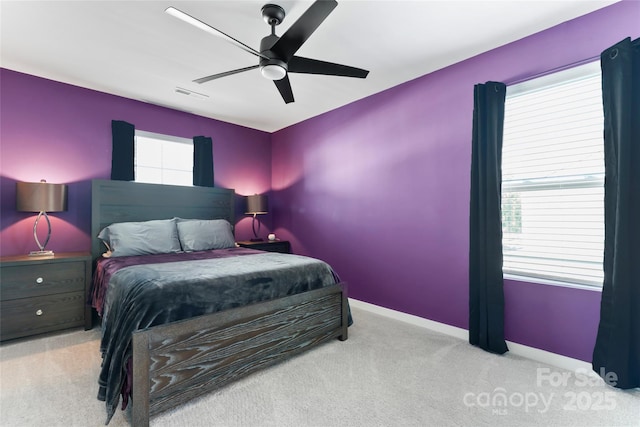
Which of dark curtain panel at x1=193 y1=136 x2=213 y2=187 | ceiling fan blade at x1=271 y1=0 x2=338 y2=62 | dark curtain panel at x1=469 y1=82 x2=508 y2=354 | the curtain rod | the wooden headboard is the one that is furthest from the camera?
dark curtain panel at x1=193 y1=136 x2=213 y2=187

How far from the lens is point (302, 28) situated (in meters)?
1.72

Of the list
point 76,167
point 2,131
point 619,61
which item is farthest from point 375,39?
point 2,131

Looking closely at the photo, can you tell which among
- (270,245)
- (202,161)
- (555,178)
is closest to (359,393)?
(555,178)

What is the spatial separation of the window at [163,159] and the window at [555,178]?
3906mm

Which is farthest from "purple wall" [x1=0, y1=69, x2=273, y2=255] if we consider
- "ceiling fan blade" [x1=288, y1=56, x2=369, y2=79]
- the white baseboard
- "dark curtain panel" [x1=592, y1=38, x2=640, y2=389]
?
"dark curtain panel" [x1=592, y1=38, x2=640, y2=389]

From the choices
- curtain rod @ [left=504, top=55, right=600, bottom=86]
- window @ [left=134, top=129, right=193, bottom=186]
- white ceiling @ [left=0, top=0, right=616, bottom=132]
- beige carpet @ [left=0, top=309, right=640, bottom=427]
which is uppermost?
white ceiling @ [left=0, top=0, right=616, bottom=132]

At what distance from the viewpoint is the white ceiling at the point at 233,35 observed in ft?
6.85

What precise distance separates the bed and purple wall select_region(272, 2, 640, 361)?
1.00m

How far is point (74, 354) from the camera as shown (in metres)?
2.43

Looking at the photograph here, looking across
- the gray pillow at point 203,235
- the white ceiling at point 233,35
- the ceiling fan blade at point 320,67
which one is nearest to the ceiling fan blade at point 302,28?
the ceiling fan blade at point 320,67

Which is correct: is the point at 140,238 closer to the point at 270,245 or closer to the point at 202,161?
the point at 202,161

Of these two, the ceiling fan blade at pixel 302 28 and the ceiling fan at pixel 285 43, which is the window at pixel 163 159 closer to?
the ceiling fan at pixel 285 43

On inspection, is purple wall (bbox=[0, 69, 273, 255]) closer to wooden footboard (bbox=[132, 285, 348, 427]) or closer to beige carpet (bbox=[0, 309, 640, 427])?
beige carpet (bbox=[0, 309, 640, 427])

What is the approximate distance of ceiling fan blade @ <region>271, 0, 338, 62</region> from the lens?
1.57 metres
